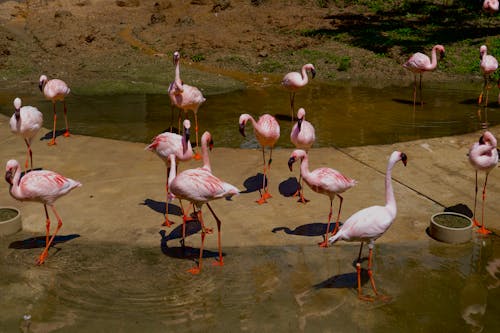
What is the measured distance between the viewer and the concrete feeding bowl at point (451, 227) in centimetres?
761

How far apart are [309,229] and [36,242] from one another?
12.3ft

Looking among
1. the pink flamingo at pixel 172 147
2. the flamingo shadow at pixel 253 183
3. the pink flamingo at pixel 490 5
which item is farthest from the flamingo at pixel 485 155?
the pink flamingo at pixel 490 5

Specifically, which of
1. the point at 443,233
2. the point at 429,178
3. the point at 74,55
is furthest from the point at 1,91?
the point at 443,233

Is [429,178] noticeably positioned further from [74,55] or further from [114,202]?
[74,55]

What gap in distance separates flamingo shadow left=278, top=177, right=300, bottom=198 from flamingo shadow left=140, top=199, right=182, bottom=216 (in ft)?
5.66

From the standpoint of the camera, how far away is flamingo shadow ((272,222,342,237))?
8.07m

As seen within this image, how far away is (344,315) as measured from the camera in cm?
620

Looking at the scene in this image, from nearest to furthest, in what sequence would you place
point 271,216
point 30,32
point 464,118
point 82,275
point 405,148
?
point 82,275 < point 271,216 < point 405,148 < point 464,118 < point 30,32

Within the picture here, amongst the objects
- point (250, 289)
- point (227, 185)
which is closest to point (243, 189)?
point (227, 185)

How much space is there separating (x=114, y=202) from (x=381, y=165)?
4.66 metres

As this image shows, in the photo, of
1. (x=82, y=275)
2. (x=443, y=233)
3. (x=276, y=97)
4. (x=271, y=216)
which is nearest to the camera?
(x=82, y=275)

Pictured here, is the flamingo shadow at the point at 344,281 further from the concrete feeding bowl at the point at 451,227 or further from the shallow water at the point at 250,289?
the concrete feeding bowl at the point at 451,227

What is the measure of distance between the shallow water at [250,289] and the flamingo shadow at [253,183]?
1945 millimetres

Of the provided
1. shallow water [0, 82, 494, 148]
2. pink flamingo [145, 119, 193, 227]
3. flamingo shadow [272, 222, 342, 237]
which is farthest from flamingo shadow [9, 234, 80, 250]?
shallow water [0, 82, 494, 148]
